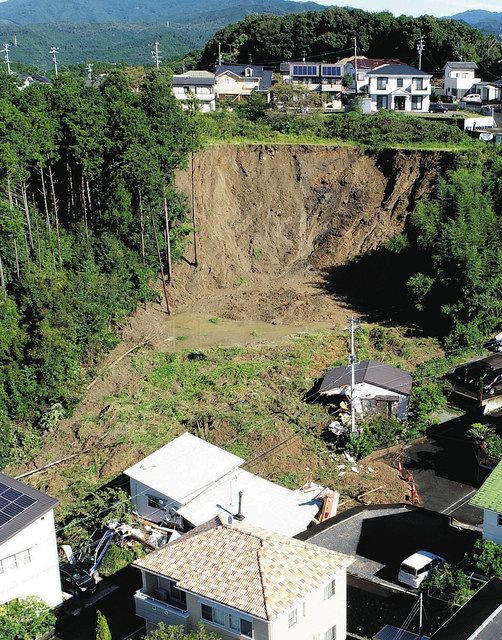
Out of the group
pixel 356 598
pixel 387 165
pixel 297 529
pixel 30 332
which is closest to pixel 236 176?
pixel 387 165

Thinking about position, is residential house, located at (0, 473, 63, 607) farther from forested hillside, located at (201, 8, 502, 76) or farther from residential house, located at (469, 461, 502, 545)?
forested hillside, located at (201, 8, 502, 76)

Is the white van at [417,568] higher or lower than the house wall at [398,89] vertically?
lower

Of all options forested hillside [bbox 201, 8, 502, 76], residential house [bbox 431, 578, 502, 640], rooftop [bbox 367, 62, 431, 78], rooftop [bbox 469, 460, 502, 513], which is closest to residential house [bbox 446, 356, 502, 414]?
rooftop [bbox 469, 460, 502, 513]

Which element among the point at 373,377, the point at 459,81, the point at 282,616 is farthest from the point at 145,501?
the point at 459,81

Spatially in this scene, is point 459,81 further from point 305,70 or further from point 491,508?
point 491,508

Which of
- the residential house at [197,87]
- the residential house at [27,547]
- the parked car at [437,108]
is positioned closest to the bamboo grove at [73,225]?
the residential house at [27,547]

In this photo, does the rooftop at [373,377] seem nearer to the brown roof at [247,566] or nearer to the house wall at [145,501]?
the house wall at [145,501]
